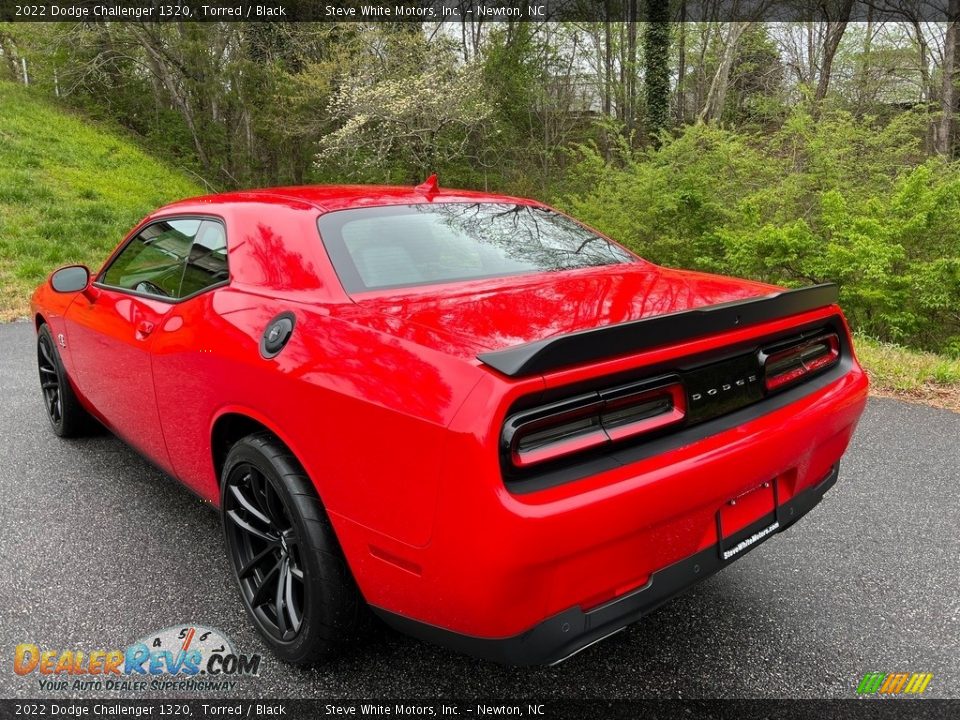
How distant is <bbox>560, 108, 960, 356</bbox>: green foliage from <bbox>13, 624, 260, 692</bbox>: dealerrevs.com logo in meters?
7.19

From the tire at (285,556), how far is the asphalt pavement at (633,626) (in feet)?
0.46

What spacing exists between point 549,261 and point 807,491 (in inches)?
46.7

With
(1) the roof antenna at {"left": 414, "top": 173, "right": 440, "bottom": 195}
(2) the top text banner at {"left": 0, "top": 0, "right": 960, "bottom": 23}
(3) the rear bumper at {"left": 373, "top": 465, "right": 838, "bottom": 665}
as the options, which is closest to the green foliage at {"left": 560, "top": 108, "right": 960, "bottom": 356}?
(1) the roof antenna at {"left": 414, "top": 173, "right": 440, "bottom": 195}

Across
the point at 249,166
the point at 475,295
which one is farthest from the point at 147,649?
the point at 249,166

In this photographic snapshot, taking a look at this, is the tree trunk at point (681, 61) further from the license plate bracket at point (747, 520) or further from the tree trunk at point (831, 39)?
the license plate bracket at point (747, 520)

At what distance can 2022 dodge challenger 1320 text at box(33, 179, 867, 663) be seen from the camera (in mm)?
1446

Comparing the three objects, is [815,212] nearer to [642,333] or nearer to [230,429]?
[642,333]

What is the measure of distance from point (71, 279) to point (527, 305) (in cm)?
248

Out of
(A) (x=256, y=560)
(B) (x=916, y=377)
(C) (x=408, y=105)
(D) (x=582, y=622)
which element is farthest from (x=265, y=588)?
(C) (x=408, y=105)

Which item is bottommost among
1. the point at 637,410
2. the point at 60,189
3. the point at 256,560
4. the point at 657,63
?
the point at 256,560

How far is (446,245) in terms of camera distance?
7.89 ft

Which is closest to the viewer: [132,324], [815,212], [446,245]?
[446,245]

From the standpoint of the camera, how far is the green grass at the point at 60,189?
36.8ft

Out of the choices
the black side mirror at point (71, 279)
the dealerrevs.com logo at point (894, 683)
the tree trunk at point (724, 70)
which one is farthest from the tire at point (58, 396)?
the tree trunk at point (724, 70)
